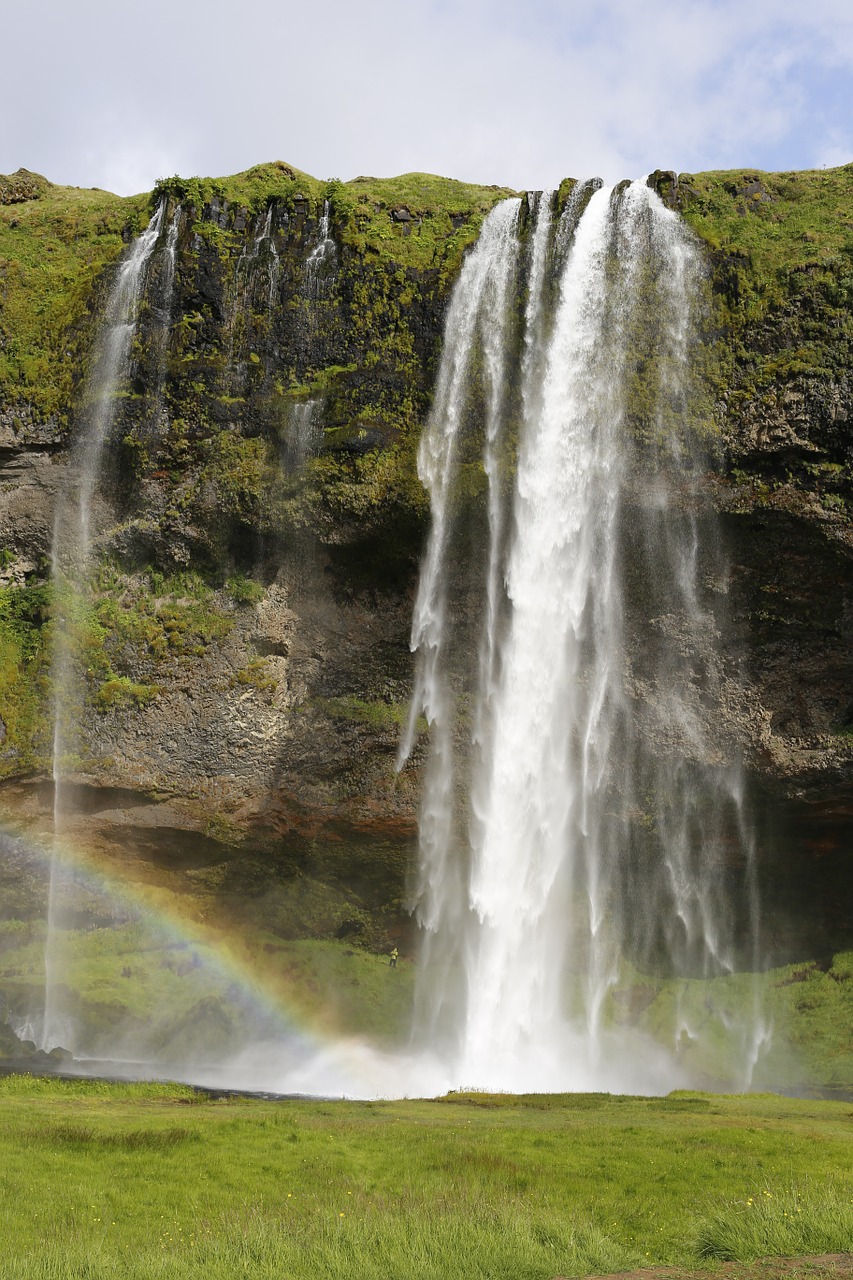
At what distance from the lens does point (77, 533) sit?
126 ft

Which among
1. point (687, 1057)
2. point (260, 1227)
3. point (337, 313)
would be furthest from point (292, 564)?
point (260, 1227)

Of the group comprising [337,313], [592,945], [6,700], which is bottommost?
[592,945]

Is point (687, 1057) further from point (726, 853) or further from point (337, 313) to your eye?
point (337, 313)

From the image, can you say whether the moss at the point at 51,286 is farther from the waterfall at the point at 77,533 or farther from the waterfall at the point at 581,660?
the waterfall at the point at 581,660

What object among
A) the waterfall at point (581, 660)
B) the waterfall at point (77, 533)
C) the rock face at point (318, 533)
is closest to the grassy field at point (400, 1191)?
the waterfall at point (581, 660)

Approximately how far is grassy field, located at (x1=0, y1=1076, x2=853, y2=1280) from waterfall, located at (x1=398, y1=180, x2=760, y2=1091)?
14200 millimetres

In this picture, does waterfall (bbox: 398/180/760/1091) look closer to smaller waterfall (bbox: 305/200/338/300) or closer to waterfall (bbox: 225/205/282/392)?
smaller waterfall (bbox: 305/200/338/300)

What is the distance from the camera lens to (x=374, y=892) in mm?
37406

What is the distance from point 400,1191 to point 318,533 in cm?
2595

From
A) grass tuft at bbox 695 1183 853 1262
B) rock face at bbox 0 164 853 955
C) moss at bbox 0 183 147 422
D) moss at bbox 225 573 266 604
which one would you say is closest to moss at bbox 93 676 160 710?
rock face at bbox 0 164 853 955

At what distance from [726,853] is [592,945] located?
5540 mm

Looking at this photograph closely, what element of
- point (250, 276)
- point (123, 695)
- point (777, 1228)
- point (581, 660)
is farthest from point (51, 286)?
point (777, 1228)

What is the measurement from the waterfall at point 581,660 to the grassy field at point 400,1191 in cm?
1420

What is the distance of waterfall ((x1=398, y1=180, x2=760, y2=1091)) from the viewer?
34.8 meters
